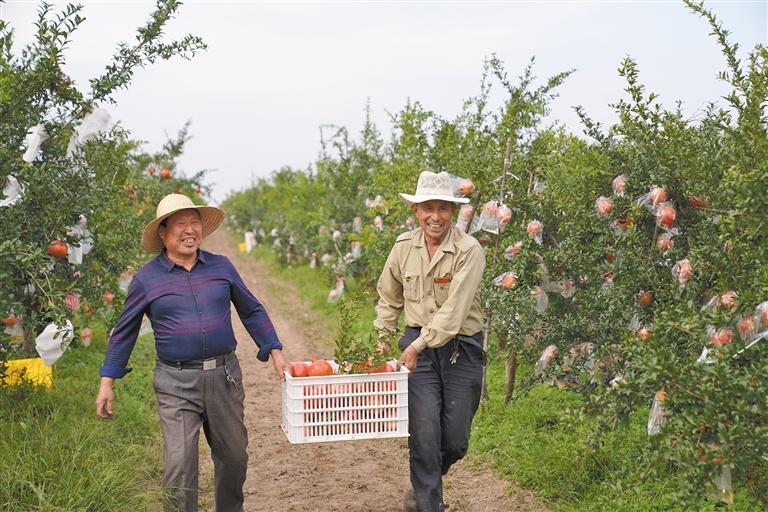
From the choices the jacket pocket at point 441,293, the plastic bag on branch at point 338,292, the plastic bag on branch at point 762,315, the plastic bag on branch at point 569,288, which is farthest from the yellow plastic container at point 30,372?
the plastic bag on branch at point 338,292

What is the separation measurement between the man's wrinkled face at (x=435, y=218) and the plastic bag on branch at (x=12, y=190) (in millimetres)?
2363

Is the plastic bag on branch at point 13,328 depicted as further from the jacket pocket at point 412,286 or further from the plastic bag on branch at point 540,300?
the plastic bag on branch at point 540,300

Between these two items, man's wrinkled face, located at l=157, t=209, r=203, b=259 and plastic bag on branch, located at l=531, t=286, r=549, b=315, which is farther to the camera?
plastic bag on branch, located at l=531, t=286, r=549, b=315

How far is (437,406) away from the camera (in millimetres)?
4656

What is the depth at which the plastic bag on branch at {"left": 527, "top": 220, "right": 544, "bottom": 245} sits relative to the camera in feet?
20.0

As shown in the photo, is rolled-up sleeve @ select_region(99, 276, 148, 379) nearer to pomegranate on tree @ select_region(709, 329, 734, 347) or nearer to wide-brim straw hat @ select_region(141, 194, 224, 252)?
wide-brim straw hat @ select_region(141, 194, 224, 252)

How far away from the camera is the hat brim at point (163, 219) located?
430 centimetres

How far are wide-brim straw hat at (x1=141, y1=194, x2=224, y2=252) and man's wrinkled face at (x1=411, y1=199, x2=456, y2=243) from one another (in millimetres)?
1134

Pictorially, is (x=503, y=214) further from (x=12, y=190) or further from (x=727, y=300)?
(x=12, y=190)

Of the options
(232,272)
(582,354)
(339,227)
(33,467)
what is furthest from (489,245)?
(339,227)

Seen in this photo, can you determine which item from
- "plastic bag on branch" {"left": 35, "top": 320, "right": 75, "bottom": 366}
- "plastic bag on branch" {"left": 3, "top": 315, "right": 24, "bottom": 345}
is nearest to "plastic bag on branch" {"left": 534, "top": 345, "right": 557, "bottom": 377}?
"plastic bag on branch" {"left": 35, "top": 320, "right": 75, "bottom": 366}

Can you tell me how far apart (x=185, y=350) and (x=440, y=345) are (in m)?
1.33

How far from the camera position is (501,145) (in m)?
6.93

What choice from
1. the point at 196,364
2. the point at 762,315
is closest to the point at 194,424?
the point at 196,364
